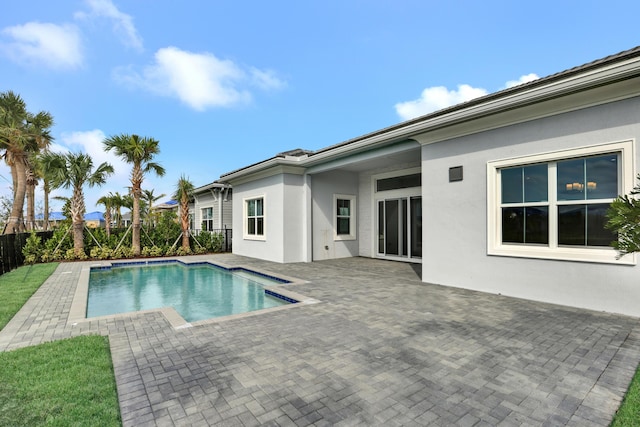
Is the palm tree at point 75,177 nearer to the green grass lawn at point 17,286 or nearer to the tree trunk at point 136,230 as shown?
the tree trunk at point 136,230

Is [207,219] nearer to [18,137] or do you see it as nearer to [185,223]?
[185,223]

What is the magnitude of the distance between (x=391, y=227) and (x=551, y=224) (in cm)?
661

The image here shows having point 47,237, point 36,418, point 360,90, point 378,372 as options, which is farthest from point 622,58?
point 47,237

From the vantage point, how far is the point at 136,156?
13.8 meters

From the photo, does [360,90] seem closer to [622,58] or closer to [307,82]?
[307,82]

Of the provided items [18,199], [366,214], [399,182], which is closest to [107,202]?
[18,199]

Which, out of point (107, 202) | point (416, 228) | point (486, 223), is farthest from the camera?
point (107, 202)

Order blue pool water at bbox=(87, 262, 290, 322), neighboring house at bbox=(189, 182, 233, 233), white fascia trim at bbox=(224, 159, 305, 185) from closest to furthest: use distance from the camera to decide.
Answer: blue pool water at bbox=(87, 262, 290, 322) → white fascia trim at bbox=(224, 159, 305, 185) → neighboring house at bbox=(189, 182, 233, 233)

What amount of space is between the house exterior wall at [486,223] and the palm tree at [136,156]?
11.9 m

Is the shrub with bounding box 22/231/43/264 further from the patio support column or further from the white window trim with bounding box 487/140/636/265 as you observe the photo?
the white window trim with bounding box 487/140/636/265

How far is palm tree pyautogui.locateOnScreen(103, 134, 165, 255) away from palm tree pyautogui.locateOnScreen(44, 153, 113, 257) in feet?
3.67

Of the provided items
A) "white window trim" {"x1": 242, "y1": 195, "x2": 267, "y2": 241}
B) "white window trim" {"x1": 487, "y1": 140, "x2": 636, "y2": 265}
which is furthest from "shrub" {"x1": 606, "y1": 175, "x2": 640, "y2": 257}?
"white window trim" {"x1": 242, "y1": 195, "x2": 267, "y2": 241}

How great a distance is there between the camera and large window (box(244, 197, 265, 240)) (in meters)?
13.4

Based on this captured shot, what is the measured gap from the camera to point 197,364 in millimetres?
3373
